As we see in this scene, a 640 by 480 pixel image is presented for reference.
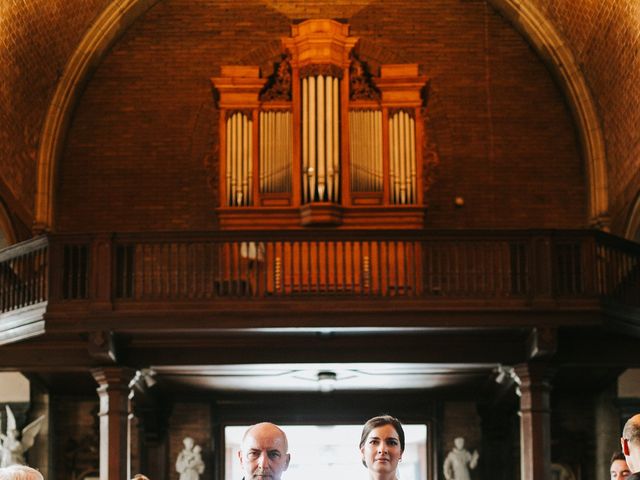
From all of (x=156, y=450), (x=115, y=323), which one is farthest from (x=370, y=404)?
(x=115, y=323)

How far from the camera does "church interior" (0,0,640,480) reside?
15.9 meters

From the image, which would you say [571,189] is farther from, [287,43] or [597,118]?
[287,43]

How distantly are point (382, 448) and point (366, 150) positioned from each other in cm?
1232

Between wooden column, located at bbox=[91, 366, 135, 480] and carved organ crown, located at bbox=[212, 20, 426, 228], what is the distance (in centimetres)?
326

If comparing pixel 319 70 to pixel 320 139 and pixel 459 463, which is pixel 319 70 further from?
pixel 459 463

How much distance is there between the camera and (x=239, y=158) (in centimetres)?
1914

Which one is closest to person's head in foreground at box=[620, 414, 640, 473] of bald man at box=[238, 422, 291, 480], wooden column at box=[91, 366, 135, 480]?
bald man at box=[238, 422, 291, 480]

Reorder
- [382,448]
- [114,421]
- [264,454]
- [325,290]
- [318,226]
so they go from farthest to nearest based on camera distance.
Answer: [318,226], [114,421], [325,290], [382,448], [264,454]

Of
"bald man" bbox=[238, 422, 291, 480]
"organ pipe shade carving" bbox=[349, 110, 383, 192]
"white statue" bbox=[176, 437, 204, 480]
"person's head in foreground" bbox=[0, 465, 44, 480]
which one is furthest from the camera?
"white statue" bbox=[176, 437, 204, 480]

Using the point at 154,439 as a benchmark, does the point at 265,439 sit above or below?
below

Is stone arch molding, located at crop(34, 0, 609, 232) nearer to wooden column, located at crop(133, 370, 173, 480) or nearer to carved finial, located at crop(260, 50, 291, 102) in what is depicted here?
carved finial, located at crop(260, 50, 291, 102)

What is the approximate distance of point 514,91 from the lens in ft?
68.2

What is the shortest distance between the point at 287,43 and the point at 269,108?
2.90ft

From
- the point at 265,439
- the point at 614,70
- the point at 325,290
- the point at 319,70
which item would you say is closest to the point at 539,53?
the point at 614,70
